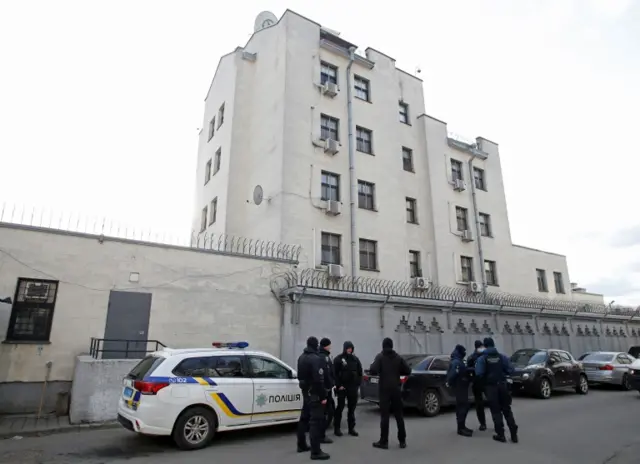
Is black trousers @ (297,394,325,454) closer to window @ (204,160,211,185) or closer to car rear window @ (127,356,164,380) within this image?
car rear window @ (127,356,164,380)

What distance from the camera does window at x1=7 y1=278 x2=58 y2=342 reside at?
10.7 meters

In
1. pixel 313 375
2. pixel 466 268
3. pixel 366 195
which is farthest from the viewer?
pixel 466 268

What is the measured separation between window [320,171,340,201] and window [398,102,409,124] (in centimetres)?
757

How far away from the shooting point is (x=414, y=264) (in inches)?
881

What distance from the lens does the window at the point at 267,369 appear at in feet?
27.9

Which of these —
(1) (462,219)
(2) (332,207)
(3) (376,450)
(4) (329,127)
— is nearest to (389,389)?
(3) (376,450)

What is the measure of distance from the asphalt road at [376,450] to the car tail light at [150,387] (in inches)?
41.7

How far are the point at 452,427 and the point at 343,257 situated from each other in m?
10.4

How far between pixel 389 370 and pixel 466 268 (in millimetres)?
18070

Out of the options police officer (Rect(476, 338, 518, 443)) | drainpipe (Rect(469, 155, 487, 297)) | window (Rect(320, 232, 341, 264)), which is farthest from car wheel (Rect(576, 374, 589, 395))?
window (Rect(320, 232, 341, 264))

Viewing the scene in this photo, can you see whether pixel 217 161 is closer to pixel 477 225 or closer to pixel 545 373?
pixel 477 225

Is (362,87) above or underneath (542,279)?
above

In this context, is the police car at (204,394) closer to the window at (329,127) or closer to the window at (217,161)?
the window at (329,127)

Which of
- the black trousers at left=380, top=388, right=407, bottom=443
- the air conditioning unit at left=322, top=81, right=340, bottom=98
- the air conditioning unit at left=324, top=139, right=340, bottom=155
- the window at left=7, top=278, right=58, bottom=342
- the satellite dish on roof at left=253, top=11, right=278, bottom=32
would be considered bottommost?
the black trousers at left=380, top=388, right=407, bottom=443
